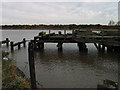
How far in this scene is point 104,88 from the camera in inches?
110

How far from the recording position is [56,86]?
5.60 m

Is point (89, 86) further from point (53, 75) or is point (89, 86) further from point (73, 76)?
point (53, 75)

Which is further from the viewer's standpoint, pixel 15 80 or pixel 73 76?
pixel 73 76

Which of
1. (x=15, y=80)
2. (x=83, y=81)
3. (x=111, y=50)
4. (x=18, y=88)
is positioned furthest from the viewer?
(x=111, y=50)

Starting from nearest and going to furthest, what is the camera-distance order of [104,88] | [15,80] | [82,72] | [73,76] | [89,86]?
[104,88]
[15,80]
[89,86]
[73,76]
[82,72]

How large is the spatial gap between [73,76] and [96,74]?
133cm

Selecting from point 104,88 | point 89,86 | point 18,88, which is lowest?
point 89,86

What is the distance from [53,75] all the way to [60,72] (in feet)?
2.00

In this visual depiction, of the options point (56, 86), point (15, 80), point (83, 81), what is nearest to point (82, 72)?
point (83, 81)

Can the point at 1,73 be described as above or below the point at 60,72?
above

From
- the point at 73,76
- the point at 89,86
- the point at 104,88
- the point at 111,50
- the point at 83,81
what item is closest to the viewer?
the point at 104,88

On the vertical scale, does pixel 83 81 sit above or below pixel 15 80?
below

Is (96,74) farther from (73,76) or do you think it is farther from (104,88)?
(104,88)

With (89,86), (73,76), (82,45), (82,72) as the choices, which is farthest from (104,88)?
(82,45)
